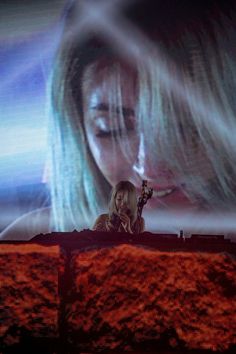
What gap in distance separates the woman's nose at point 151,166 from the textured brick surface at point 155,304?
2.33 meters

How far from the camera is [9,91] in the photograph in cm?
298

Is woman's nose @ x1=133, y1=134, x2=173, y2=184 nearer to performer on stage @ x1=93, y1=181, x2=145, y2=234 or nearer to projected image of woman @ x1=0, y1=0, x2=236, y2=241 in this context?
projected image of woman @ x1=0, y1=0, x2=236, y2=241

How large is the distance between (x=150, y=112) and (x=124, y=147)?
30 cm

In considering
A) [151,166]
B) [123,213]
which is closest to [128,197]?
[123,213]

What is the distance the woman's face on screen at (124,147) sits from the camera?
283 cm

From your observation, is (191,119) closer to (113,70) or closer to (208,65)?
(208,65)

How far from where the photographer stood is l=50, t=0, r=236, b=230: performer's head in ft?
9.28

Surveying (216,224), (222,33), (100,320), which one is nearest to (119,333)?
(100,320)

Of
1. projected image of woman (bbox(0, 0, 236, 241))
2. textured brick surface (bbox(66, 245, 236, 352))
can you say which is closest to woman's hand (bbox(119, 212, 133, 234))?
projected image of woman (bbox(0, 0, 236, 241))

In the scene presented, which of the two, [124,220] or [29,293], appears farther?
[124,220]

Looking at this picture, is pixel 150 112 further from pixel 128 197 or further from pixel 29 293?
pixel 29 293

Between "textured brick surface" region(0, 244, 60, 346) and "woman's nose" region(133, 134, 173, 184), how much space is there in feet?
7.71

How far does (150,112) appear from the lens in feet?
A: 9.49

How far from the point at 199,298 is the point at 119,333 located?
0.10m
